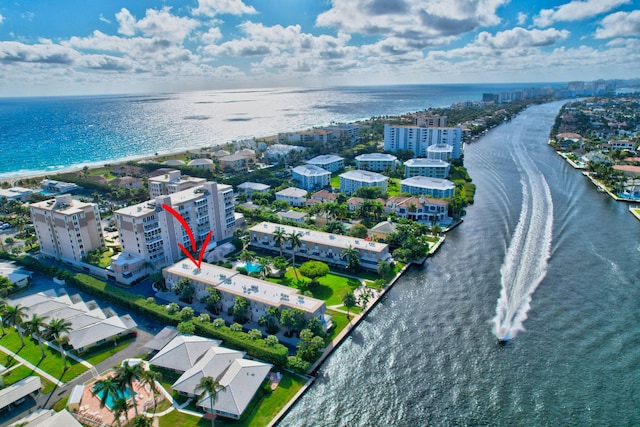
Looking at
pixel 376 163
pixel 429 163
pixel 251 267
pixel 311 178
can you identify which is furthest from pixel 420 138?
pixel 251 267

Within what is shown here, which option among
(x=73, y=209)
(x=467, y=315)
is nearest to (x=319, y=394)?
(x=467, y=315)

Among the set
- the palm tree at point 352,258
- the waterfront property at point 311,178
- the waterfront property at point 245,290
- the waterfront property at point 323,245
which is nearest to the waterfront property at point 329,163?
the waterfront property at point 311,178

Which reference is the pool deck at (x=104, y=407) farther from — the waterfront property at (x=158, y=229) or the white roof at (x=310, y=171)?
the white roof at (x=310, y=171)

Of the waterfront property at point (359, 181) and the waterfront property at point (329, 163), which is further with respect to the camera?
the waterfront property at point (329, 163)

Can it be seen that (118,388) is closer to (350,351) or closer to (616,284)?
(350,351)

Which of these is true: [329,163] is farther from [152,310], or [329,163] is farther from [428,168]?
[152,310]
